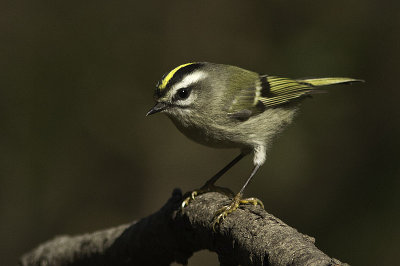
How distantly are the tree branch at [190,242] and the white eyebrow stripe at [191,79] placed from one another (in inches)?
23.6

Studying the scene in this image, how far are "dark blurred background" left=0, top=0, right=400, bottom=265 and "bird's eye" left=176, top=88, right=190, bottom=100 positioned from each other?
1930 millimetres

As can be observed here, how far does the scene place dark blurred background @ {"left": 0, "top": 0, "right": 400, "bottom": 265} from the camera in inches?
191

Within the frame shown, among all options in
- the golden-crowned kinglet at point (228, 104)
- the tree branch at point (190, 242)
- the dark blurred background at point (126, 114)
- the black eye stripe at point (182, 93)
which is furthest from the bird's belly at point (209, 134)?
the dark blurred background at point (126, 114)

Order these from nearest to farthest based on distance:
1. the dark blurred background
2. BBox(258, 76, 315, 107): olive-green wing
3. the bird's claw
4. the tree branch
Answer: the tree branch
the bird's claw
BBox(258, 76, 315, 107): olive-green wing
the dark blurred background

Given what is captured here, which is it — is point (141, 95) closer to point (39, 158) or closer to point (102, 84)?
point (102, 84)

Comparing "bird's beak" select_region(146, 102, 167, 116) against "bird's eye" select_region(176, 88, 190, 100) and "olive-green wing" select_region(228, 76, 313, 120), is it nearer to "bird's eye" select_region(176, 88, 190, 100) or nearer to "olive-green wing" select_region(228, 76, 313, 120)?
"bird's eye" select_region(176, 88, 190, 100)

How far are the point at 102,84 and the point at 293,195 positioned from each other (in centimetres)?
216

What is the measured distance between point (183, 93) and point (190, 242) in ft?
2.96

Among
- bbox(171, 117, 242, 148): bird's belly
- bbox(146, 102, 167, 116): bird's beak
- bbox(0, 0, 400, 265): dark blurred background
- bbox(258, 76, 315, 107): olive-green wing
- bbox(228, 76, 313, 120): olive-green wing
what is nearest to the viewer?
bbox(146, 102, 167, 116): bird's beak

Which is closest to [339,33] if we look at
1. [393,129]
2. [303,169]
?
[393,129]

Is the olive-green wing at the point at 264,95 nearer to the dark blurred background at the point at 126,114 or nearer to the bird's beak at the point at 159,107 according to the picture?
the bird's beak at the point at 159,107

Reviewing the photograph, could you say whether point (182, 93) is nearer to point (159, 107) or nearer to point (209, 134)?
point (159, 107)

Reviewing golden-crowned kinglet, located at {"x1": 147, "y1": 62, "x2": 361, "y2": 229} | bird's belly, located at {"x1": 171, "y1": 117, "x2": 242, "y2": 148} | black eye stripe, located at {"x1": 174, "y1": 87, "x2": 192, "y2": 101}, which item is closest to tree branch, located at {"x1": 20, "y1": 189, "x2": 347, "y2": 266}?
golden-crowned kinglet, located at {"x1": 147, "y1": 62, "x2": 361, "y2": 229}

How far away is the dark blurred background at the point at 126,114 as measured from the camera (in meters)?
4.84
